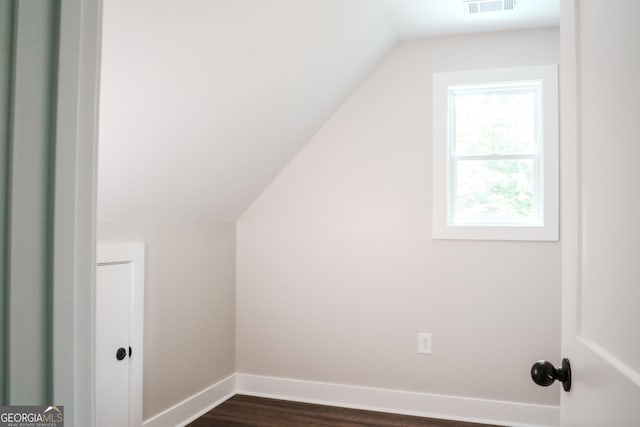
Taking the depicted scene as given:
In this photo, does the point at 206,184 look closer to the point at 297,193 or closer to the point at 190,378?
the point at 297,193

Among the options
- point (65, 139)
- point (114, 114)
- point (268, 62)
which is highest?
point (268, 62)

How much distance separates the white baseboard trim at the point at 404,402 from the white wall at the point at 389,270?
0.05 m

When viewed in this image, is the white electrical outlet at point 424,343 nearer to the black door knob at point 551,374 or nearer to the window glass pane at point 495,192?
the window glass pane at point 495,192

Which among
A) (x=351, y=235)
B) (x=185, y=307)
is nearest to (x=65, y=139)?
(x=185, y=307)

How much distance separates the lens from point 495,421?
3117 millimetres

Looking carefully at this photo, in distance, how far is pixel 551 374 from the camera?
3.90ft

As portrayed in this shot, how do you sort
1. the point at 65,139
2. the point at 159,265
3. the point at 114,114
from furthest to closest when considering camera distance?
the point at 159,265 → the point at 114,114 → the point at 65,139

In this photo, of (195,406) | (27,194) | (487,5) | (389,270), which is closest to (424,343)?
(389,270)

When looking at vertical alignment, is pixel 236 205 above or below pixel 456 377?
above

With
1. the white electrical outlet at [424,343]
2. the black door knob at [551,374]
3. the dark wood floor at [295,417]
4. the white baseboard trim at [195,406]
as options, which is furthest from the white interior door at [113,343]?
the black door knob at [551,374]

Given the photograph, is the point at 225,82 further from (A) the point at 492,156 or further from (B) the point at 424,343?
(B) the point at 424,343

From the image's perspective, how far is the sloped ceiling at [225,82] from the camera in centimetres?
182

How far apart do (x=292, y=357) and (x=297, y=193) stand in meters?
1.11

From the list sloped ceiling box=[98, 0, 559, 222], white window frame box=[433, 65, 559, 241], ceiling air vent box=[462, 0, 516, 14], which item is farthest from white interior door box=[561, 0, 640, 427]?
white window frame box=[433, 65, 559, 241]
